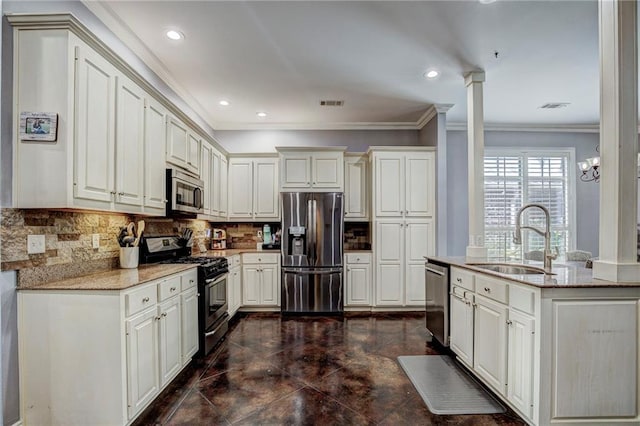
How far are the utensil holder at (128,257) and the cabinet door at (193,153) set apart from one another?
1159mm

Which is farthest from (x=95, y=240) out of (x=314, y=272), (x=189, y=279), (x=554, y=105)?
(x=554, y=105)

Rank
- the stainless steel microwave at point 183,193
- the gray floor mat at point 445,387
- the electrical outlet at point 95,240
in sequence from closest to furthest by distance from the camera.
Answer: the gray floor mat at point 445,387 → the electrical outlet at point 95,240 → the stainless steel microwave at point 183,193

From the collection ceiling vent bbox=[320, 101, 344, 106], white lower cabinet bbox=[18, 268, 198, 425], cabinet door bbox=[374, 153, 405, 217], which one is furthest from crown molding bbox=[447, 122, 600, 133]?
white lower cabinet bbox=[18, 268, 198, 425]

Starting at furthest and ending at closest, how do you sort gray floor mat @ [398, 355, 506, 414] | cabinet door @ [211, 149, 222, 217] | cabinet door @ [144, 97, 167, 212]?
cabinet door @ [211, 149, 222, 217]
cabinet door @ [144, 97, 167, 212]
gray floor mat @ [398, 355, 506, 414]

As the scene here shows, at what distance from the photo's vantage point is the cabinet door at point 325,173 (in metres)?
4.57

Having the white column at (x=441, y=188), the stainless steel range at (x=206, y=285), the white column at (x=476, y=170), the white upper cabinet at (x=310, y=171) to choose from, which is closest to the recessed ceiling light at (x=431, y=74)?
the white column at (x=476, y=170)

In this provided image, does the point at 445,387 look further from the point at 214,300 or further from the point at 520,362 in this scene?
the point at 214,300

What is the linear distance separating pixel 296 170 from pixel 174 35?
227 centimetres

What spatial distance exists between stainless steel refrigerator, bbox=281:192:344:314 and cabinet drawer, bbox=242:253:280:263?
176 mm

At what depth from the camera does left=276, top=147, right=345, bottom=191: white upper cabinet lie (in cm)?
457

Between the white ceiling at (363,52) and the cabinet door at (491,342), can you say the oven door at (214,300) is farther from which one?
the cabinet door at (491,342)

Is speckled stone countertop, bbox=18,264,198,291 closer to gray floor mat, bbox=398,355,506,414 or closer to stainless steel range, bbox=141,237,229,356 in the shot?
stainless steel range, bbox=141,237,229,356

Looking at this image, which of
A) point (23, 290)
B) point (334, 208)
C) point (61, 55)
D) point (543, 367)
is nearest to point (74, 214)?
point (23, 290)

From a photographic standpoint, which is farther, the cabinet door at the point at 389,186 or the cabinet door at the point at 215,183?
the cabinet door at the point at 389,186
